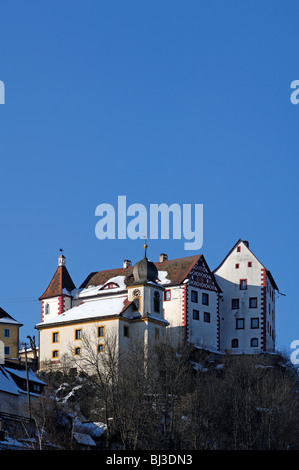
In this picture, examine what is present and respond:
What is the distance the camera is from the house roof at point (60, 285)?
134750 millimetres

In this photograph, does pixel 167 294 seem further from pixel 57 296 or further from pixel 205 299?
pixel 57 296

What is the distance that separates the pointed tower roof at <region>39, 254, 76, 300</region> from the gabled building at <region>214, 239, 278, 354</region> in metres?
15.9

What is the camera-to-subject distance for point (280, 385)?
10681 centimetres

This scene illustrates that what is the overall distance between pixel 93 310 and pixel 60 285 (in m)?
14.9

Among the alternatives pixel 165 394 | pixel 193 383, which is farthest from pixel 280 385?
pixel 165 394

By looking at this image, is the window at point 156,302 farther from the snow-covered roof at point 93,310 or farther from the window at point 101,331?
the window at point 101,331

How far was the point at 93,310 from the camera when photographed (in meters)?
121

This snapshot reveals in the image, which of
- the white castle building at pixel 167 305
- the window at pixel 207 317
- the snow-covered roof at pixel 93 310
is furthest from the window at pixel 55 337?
the window at pixel 207 317

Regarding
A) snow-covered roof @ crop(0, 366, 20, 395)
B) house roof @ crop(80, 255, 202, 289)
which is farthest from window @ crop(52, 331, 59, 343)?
snow-covered roof @ crop(0, 366, 20, 395)

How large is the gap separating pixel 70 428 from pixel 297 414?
747 inches

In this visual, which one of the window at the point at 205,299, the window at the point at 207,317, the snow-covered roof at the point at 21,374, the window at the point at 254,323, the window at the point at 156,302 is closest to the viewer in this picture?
the snow-covered roof at the point at 21,374

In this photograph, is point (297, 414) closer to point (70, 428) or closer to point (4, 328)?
point (70, 428)

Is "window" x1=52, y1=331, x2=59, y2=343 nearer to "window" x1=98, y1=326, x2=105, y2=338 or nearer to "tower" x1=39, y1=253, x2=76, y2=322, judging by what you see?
"window" x1=98, y1=326, x2=105, y2=338

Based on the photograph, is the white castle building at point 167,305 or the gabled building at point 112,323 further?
the white castle building at point 167,305
